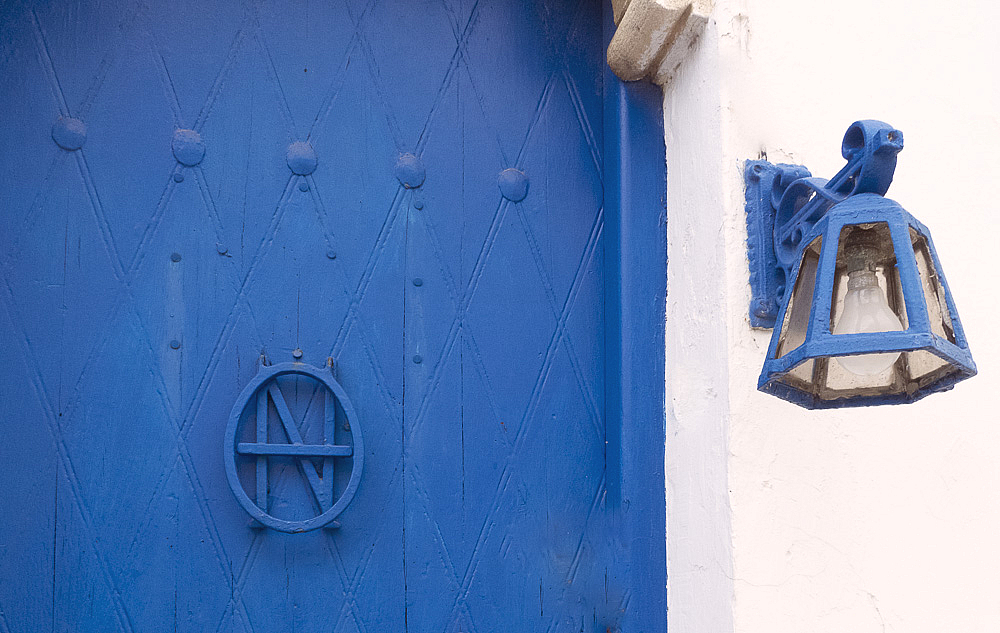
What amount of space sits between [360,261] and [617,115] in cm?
58

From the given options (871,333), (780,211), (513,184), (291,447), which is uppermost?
(513,184)

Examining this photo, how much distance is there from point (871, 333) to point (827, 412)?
1.43 ft

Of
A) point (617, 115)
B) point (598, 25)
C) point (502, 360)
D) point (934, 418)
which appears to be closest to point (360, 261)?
point (502, 360)

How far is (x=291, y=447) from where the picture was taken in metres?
1.34

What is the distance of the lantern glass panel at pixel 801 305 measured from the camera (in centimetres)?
107

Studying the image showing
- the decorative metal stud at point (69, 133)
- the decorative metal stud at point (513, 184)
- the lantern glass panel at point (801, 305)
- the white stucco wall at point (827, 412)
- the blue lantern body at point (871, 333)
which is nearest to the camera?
the blue lantern body at point (871, 333)

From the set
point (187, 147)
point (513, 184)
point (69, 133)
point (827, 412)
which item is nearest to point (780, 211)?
point (827, 412)

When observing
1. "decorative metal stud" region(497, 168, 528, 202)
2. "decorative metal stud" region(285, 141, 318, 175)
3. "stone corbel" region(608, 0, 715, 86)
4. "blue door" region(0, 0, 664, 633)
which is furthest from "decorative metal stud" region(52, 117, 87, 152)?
"stone corbel" region(608, 0, 715, 86)

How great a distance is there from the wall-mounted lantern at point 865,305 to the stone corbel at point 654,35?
453 mm

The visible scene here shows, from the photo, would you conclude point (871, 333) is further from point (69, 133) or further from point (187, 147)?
point (69, 133)

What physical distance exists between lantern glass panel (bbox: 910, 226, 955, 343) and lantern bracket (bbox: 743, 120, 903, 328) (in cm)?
8

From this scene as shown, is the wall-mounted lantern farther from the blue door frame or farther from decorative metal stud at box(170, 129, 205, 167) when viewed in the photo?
decorative metal stud at box(170, 129, 205, 167)

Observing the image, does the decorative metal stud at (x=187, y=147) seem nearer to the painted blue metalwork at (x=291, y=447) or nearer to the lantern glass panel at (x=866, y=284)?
the painted blue metalwork at (x=291, y=447)

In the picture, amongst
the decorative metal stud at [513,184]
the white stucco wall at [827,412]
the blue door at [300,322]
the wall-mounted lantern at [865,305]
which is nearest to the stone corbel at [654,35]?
the white stucco wall at [827,412]
